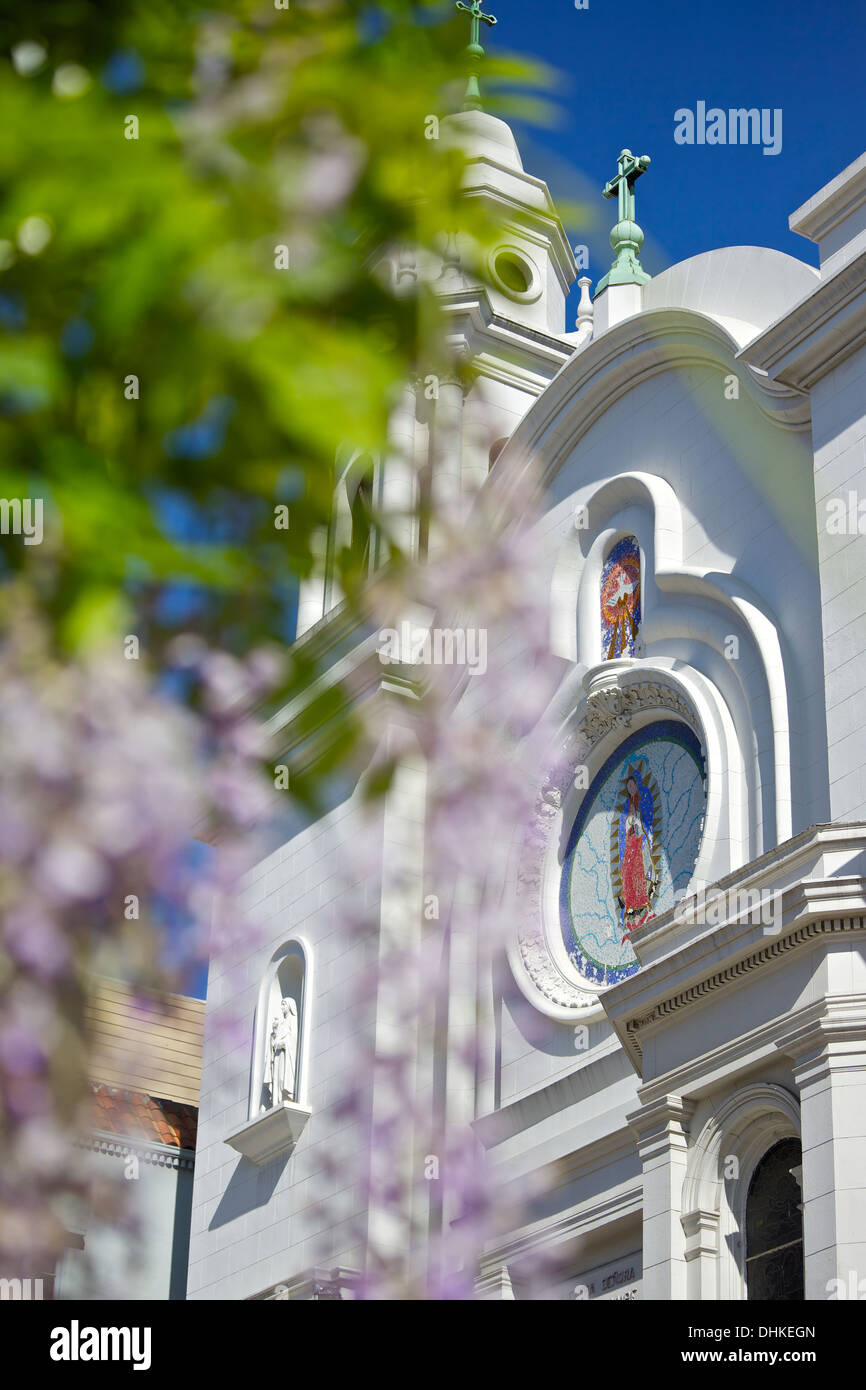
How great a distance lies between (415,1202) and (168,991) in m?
14.7

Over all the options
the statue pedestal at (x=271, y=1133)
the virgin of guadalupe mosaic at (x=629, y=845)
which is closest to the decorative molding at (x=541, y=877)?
the virgin of guadalupe mosaic at (x=629, y=845)

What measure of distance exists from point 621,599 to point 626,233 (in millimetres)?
4686

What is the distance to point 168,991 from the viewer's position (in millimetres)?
3146

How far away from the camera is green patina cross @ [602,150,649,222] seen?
804 inches

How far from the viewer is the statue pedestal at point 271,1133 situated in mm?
19000

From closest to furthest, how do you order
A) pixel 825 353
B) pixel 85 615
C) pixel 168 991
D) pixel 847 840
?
pixel 85 615 → pixel 168 991 → pixel 847 840 → pixel 825 353

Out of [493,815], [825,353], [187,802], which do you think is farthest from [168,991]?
[825,353]

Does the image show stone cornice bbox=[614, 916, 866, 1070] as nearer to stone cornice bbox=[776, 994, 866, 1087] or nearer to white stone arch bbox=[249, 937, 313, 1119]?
stone cornice bbox=[776, 994, 866, 1087]

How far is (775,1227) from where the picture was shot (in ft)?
39.2

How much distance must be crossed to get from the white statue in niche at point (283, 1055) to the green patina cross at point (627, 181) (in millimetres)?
9427

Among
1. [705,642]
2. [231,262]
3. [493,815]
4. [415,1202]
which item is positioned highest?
[705,642]

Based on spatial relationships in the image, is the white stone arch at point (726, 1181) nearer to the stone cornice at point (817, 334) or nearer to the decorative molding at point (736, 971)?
the decorative molding at point (736, 971)

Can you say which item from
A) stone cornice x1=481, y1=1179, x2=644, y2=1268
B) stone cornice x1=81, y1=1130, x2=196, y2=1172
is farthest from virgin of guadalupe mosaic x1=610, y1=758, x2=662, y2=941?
stone cornice x1=81, y1=1130, x2=196, y2=1172
